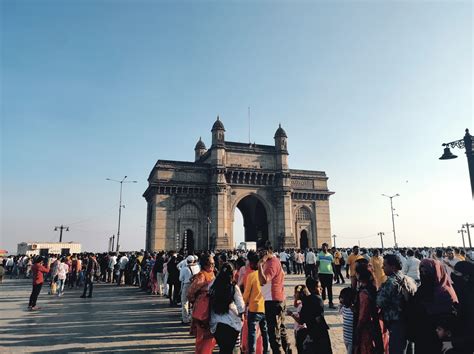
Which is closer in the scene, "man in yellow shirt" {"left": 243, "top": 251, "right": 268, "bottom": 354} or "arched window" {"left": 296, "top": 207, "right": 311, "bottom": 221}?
"man in yellow shirt" {"left": 243, "top": 251, "right": 268, "bottom": 354}

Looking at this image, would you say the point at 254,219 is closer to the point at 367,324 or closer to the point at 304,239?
the point at 304,239

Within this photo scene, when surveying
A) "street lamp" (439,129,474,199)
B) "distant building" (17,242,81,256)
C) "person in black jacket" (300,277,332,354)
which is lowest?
"person in black jacket" (300,277,332,354)

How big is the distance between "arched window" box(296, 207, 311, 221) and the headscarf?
3944 cm

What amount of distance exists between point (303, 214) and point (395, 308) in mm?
40269

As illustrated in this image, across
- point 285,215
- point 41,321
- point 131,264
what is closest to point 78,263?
point 131,264

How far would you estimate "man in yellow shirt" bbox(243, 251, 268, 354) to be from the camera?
6.04 metres

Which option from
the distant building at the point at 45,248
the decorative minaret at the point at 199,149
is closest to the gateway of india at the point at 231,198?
the decorative minaret at the point at 199,149

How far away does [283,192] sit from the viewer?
41.5m

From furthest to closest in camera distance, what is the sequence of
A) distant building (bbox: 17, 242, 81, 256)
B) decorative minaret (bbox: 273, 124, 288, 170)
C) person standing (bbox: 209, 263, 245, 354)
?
distant building (bbox: 17, 242, 81, 256), decorative minaret (bbox: 273, 124, 288, 170), person standing (bbox: 209, 263, 245, 354)

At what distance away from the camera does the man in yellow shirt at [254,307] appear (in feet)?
19.8

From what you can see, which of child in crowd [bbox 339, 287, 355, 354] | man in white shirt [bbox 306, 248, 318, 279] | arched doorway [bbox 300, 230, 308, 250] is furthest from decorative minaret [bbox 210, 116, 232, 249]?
child in crowd [bbox 339, 287, 355, 354]

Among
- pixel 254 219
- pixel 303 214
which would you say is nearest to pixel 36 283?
pixel 254 219

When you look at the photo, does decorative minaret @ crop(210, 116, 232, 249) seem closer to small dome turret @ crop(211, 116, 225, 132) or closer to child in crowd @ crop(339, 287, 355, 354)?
small dome turret @ crop(211, 116, 225, 132)

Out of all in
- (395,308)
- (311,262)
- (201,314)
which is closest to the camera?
(395,308)
